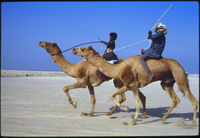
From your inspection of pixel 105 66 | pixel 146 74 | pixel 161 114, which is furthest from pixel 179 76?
pixel 161 114

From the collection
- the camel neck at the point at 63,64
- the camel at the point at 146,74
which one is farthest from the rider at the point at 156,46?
the camel neck at the point at 63,64

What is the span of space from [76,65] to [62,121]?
7.89 ft

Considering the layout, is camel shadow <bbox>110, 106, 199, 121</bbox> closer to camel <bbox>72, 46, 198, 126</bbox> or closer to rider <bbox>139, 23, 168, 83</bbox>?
camel <bbox>72, 46, 198, 126</bbox>

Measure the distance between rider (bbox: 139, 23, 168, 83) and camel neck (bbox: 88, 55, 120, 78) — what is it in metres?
0.99

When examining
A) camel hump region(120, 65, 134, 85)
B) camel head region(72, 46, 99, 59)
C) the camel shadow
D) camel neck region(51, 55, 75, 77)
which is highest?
camel head region(72, 46, 99, 59)

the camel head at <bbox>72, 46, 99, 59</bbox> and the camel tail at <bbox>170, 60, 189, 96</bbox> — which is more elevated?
the camel head at <bbox>72, 46, 99, 59</bbox>

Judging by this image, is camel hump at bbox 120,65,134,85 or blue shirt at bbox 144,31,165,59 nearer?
camel hump at bbox 120,65,134,85

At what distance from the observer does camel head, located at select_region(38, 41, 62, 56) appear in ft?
31.4

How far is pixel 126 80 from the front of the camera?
7.93m

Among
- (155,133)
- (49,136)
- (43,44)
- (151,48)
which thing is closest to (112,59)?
(151,48)

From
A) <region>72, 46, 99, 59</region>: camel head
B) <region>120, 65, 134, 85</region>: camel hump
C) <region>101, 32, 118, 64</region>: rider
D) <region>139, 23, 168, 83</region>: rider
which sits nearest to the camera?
A: <region>120, 65, 134, 85</region>: camel hump

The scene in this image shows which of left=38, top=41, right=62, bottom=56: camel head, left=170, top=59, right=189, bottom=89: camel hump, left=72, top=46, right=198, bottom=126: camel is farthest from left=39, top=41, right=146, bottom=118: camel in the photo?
left=170, top=59, right=189, bottom=89: camel hump

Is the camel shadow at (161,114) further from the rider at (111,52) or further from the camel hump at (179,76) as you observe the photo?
the rider at (111,52)

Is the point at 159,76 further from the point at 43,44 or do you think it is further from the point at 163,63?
the point at 43,44
